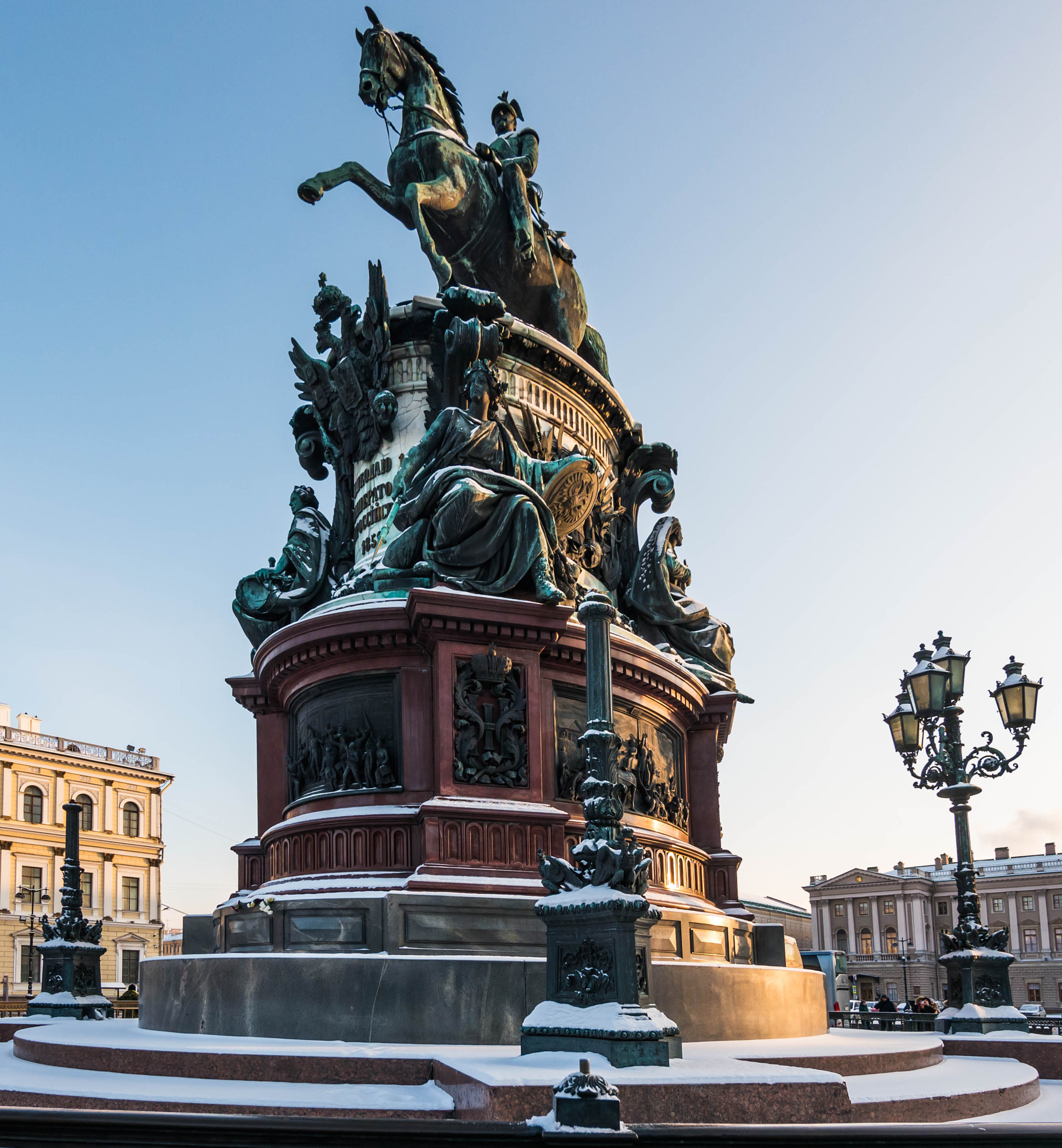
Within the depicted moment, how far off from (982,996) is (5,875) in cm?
5729

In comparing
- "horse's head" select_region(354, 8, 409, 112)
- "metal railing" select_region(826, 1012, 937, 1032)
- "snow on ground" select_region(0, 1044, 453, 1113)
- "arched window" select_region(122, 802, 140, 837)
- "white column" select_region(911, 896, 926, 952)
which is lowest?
"white column" select_region(911, 896, 926, 952)

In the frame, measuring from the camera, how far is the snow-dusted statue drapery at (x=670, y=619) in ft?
65.5

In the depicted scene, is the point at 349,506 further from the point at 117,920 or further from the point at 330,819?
the point at 117,920

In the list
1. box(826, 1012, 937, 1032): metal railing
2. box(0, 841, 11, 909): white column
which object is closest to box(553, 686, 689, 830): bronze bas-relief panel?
box(826, 1012, 937, 1032): metal railing

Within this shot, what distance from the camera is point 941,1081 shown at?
417 inches

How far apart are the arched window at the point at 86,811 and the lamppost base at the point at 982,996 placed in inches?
2319

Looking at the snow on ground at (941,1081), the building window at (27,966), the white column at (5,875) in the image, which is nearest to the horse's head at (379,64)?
the snow on ground at (941,1081)

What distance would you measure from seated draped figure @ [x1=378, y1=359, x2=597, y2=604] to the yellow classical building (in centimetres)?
5153

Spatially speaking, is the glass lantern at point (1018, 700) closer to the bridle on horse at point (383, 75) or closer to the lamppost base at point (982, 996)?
the lamppost base at point (982, 996)

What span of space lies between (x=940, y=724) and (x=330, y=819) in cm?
906

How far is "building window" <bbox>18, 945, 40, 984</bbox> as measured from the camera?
58.0 metres

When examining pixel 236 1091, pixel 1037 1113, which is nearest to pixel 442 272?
pixel 236 1091

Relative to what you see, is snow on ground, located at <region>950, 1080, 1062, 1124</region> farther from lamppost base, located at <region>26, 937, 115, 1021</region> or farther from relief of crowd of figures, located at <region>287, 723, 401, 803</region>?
lamppost base, located at <region>26, 937, 115, 1021</region>

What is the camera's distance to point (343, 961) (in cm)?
1211
